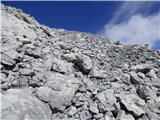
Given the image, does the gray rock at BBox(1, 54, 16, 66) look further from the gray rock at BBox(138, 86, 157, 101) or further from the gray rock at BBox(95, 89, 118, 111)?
the gray rock at BBox(138, 86, 157, 101)

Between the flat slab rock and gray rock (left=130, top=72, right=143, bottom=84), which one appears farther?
gray rock (left=130, top=72, right=143, bottom=84)

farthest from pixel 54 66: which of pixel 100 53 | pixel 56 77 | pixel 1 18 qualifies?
pixel 1 18

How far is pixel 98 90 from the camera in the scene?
1655 centimetres

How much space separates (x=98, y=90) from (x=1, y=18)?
1082 cm

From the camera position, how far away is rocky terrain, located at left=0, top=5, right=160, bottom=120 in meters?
14.2

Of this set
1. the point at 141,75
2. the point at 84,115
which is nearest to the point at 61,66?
the point at 84,115

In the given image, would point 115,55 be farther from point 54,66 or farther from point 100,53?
point 54,66

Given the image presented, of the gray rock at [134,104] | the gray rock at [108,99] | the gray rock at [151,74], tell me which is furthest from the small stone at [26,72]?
the gray rock at [151,74]

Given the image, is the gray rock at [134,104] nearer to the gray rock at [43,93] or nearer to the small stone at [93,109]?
the small stone at [93,109]

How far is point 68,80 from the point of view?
16.3m

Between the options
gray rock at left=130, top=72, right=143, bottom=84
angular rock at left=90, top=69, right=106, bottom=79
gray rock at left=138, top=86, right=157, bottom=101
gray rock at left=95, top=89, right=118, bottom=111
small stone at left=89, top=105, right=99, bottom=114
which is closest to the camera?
small stone at left=89, top=105, right=99, bottom=114

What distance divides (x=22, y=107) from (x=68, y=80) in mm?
3966

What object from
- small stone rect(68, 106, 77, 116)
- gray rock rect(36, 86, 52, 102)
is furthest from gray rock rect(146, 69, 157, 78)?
gray rock rect(36, 86, 52, 102)

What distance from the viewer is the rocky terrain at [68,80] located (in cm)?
1420
